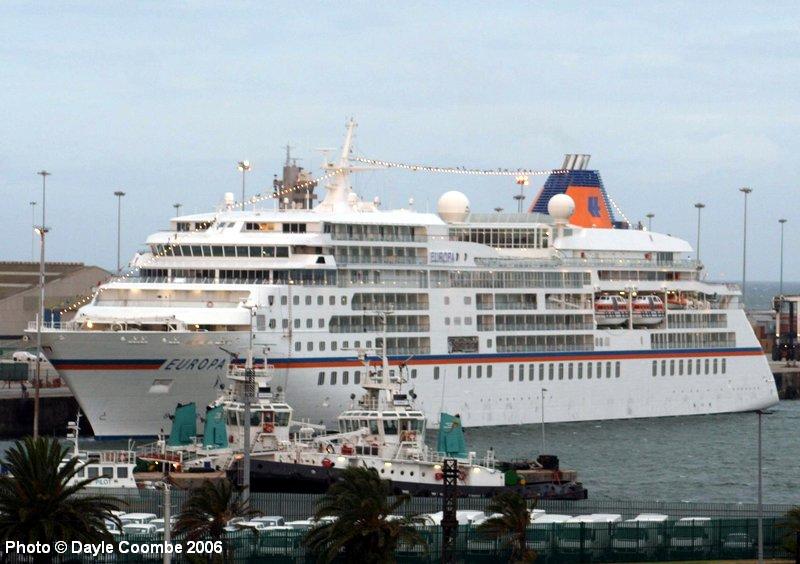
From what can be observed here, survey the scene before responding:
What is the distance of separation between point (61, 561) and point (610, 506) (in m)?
19.3

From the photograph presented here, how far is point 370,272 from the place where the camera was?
72.1 meters

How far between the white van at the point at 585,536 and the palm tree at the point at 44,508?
10.8 metres

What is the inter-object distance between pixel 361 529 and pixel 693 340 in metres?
46.9

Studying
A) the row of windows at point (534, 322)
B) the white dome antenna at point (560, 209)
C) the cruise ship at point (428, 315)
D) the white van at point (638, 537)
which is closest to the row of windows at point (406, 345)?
the cruise ship at point (428, 315)

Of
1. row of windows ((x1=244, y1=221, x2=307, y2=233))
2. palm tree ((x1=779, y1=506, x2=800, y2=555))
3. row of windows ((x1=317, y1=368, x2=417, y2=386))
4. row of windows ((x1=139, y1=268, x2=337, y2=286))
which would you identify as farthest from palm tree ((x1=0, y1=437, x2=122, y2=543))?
row of windows ((x1=244, y1=221, x2=307, y2=233))

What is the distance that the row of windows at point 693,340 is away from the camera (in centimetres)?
8362

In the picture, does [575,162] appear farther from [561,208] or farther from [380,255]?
[380,255]

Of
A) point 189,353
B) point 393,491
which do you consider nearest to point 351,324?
point 189,353

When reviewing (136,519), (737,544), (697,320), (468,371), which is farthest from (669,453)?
(136,519)

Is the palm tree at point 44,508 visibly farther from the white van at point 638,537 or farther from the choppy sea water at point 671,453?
the choppy sea water at point 671,453

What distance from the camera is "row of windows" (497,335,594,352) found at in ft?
253

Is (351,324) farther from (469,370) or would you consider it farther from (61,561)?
(61,561)

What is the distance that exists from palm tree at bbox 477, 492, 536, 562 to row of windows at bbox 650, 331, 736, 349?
4086 centimetres

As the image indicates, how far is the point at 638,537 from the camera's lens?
4528 centimetres
